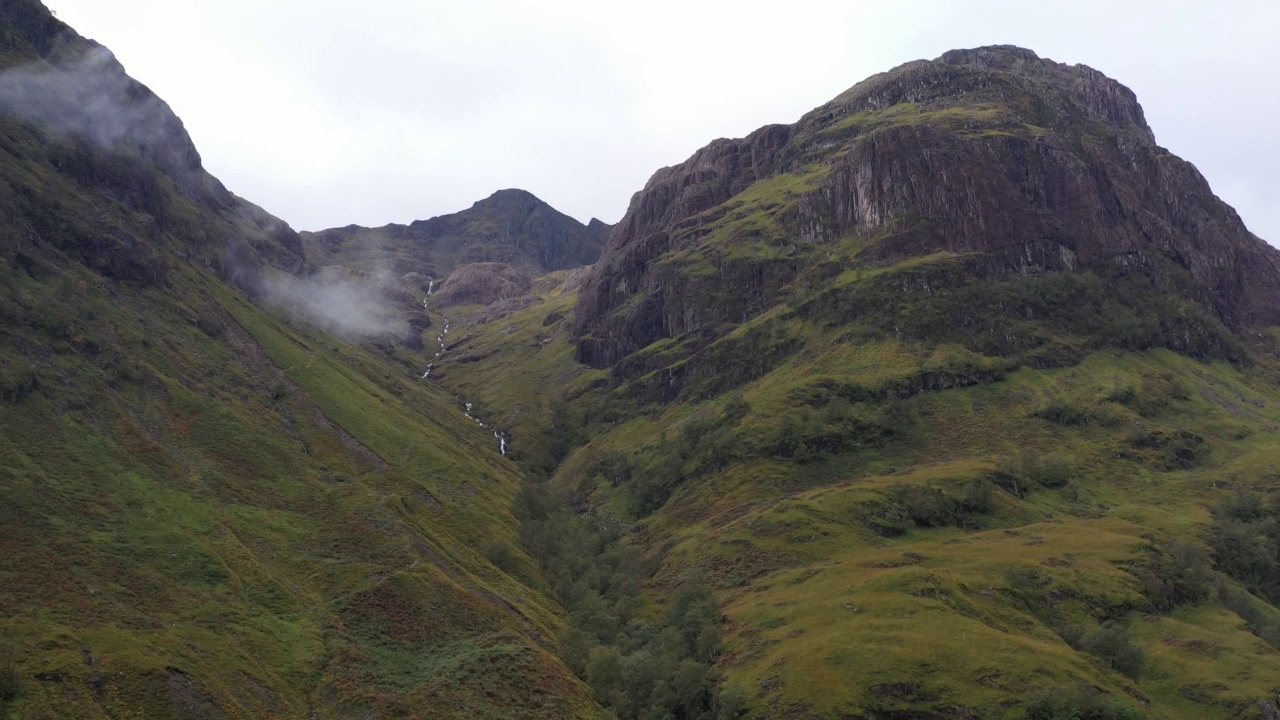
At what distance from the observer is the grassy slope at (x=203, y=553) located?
9825 cm

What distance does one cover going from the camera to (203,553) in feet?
407

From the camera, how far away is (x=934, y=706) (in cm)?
10950

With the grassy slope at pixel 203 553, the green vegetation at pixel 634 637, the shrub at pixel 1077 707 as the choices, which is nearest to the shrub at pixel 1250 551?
the shrub at pixel 1077 707

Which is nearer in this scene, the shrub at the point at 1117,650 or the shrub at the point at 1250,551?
the shrub at the point at 1117,650

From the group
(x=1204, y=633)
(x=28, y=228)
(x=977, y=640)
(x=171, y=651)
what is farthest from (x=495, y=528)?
(x=1204, y=633)

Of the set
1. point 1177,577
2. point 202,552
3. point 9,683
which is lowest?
point 9,683

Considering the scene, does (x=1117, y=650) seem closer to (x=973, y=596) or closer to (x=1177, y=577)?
(x=973, y=596)

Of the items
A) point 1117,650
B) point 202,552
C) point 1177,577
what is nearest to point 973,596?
point 1117,650

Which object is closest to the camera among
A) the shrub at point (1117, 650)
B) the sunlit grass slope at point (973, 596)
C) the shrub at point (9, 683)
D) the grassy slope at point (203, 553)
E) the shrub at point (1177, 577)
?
the shrub at point (9, 683)

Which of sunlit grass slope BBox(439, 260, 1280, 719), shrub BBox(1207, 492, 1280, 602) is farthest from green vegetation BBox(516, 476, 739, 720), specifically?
shrub BBox(1207, 492, 1280, 602)

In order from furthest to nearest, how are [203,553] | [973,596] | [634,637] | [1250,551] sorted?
[1250,551] → [634,637] → [973,596] → [203,553]

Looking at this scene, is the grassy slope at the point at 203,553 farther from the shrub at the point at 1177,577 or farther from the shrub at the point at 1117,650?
the shrub at the point at 1177,577

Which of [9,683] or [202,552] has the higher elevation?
[202,552]

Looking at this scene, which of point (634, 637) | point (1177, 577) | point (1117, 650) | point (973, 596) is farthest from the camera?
point (1177, 577)
